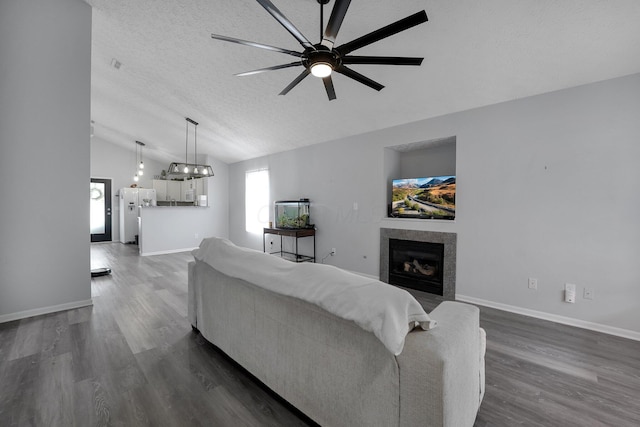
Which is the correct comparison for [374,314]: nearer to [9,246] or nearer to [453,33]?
[453,33]

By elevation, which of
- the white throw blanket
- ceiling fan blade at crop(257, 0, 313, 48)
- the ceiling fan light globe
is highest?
ceiling fan blade at crop(257, 0, 313, 48)

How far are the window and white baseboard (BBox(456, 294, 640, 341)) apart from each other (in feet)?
14.8

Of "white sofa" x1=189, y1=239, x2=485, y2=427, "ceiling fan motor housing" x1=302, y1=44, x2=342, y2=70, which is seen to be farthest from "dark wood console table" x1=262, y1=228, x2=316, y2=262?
"ceiling fan motor housing" x1=302, y1=44, x2=342, y2=70

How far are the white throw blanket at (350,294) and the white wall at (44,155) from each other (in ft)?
8.38

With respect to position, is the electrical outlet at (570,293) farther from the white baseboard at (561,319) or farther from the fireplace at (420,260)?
the fireplace at (420,260)

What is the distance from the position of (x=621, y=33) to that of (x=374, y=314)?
9.52 feet

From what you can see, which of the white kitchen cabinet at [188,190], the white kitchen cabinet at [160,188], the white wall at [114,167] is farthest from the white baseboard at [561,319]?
the white wall at [114,167]

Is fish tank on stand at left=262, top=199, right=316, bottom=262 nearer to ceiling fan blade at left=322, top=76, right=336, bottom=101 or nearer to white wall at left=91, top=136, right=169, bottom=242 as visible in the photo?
ceiling fan blade at left=322, top=76, right=336, bottom=101

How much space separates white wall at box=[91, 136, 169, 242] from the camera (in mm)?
7879

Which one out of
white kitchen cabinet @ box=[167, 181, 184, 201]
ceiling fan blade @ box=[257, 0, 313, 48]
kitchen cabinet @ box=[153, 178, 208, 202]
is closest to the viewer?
ceiling fan blade @ box=[257, 0, 313, 48]

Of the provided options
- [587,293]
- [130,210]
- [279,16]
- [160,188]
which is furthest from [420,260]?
[160,188]

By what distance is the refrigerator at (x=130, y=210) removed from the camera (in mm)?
7785

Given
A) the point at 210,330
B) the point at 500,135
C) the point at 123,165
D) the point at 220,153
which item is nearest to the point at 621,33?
the point at 500,135

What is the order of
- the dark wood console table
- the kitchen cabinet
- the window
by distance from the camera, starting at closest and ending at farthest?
the dark wood console table
the window
the kitchen cabinet
